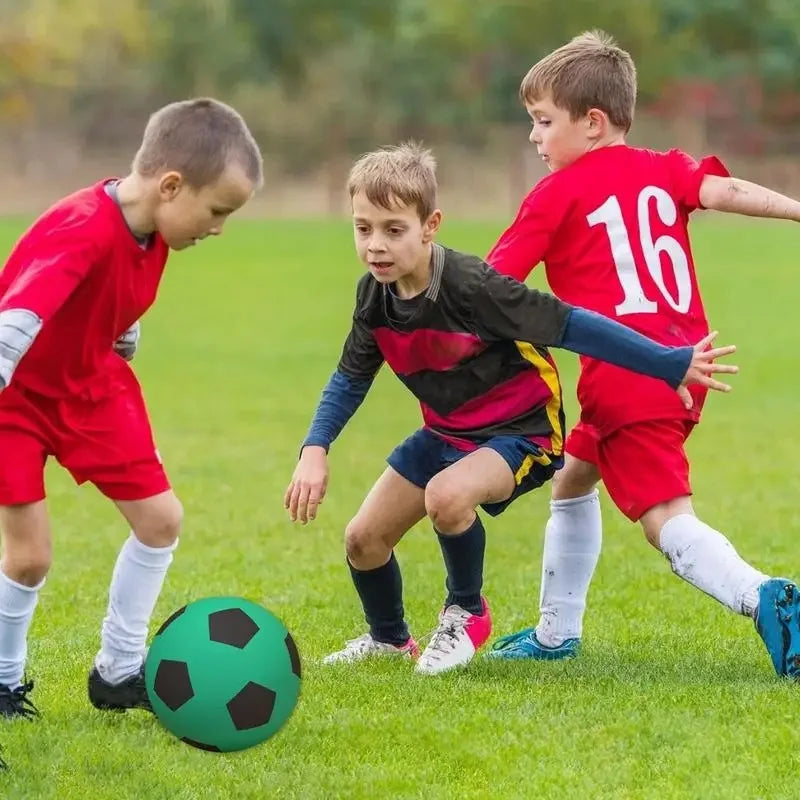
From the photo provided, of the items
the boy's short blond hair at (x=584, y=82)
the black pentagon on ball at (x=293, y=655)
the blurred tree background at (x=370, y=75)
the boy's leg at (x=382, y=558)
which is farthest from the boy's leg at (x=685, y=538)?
the blurred tree background at (x=370, y=75)

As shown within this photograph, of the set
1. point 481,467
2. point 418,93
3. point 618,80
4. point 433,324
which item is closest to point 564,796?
point 481,467

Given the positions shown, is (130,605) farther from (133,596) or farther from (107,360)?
(107,360)

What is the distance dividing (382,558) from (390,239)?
115cm

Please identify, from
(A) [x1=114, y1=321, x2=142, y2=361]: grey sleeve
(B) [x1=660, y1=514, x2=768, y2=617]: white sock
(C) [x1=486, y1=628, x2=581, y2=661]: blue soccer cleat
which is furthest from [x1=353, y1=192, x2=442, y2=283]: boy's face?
(C) [x1=486, y1=628, x2=581, y2=661]: blue soccer cleat

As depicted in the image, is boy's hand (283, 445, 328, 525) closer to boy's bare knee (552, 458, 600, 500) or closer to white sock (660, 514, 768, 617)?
boy's bare knee (552, 458, 600, 500)

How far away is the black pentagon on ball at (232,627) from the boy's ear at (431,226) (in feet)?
4.44

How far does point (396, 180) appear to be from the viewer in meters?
4.86

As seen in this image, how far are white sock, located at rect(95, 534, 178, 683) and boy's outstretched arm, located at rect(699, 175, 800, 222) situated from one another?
2.12 meters

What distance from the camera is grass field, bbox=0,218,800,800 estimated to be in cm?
407

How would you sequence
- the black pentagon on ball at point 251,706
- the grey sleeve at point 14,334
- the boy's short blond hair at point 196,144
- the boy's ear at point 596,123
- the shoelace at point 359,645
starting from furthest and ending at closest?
the shoelace at point 359,645
the boy's ear at point 596,123
the boy's short blond hair at point 196,144
the black pentagon on ball at point 251,706
the grey sleeve at point 14,334

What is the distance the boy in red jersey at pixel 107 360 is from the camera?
4.25 meters

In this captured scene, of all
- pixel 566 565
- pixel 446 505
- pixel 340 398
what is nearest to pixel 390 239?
pixel 340 398

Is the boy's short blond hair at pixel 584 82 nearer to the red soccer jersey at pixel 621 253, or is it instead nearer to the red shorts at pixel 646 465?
the red soccer jersey at pixel 621 253

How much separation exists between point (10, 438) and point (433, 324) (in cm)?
138
